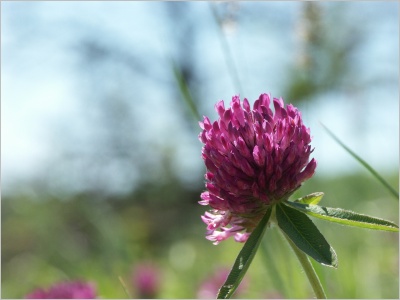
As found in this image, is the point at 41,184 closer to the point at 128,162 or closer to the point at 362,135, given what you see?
the point at 128,162

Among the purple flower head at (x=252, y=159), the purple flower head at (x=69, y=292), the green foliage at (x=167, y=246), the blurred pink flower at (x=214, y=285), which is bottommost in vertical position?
the green foliage at (x=167, y=246)

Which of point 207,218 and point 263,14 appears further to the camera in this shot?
point 263,14

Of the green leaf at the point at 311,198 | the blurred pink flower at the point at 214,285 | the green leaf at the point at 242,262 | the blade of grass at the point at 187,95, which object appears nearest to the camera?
the green leaf at the point at 242,262

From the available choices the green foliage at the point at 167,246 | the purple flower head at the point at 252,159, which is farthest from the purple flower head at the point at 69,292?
the purple flower head at the point at 252,159

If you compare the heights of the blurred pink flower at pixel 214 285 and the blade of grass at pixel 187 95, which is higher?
the blade of grass at pixel 187 95

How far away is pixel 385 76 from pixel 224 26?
590 centimetres

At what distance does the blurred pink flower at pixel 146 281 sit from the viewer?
2480mm

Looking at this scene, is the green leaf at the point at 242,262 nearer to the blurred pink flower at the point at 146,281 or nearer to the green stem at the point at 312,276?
the green stem at the point at 312,276

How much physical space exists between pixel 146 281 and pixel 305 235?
6.05 feet

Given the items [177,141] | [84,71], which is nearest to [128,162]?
[177,141]

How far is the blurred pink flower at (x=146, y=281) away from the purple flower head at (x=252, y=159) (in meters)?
1.71

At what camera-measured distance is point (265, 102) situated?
848 mm

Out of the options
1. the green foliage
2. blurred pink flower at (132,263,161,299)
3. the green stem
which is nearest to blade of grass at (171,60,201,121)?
the green foliage

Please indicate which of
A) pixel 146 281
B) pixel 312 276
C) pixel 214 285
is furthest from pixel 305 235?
pixel 146 281
